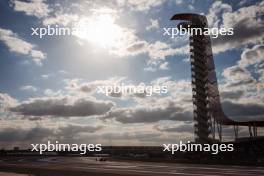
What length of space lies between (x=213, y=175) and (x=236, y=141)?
3891 cm

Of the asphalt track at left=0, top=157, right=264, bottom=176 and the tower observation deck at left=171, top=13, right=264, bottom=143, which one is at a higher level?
the tower observation deck at left=171, top=13, right=264, bottom=143

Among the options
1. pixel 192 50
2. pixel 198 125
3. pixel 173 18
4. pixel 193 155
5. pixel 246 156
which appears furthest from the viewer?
pixel 173 18

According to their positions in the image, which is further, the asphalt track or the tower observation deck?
the tower observation deck

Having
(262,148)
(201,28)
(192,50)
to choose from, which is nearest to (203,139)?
(262,148)

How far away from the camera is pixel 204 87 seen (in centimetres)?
8569

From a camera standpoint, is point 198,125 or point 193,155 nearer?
point 193,155

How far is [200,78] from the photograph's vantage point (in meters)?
85.9

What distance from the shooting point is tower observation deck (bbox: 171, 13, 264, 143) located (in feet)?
273

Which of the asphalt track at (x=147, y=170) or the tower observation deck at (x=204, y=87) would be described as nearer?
the asphalt track at (x=147, y=170)

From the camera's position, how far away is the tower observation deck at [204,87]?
273ft

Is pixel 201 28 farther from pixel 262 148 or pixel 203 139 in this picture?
pixel 262 148

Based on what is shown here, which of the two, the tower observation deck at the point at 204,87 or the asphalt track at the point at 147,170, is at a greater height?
the tower observation deck at the point at 204,87

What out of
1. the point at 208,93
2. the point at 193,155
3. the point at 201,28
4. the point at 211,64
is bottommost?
the point at 193,155

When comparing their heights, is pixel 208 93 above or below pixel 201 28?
below
